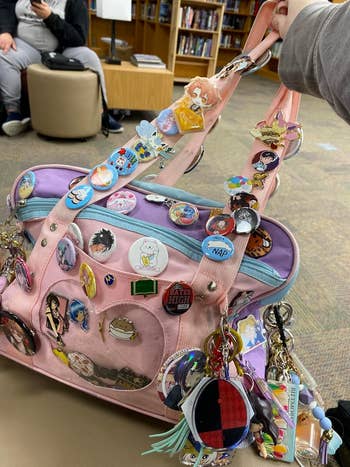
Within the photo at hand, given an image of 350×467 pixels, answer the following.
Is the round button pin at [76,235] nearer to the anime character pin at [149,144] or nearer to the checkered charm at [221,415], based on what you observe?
the anime character pin at [149,144]

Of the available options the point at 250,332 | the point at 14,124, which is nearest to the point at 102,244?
the point at 250,332

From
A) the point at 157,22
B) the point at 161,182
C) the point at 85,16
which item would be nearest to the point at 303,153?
the point at 85,16

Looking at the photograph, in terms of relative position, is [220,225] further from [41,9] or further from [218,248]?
[41,9]

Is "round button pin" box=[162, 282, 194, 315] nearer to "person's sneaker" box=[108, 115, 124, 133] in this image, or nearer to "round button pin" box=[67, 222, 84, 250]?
"round button pin" box=[67, 222, 84, 250]

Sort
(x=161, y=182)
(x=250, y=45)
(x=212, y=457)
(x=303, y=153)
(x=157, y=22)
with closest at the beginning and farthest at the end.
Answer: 1. (x=212, y=457)
2. (x=250, y=45)
3. (x=161, y=182)
4. (x=303, y=153)
5. (x=157, y=22)

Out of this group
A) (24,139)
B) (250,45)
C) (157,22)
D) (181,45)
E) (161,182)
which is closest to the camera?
(250,45)

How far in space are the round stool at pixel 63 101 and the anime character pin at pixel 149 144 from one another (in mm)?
1584

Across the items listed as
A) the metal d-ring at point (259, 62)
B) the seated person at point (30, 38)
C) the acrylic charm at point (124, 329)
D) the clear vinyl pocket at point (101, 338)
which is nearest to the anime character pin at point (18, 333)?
the clear vinyl pocket at point (101, 338)

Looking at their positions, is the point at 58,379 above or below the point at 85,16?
below

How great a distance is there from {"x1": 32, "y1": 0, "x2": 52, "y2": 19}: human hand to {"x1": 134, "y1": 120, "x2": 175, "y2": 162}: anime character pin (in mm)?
1841

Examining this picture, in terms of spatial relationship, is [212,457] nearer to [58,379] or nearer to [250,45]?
[58,379]

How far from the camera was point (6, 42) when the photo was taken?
6.68 feet

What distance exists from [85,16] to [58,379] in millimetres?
2227

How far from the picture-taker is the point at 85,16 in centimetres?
219
